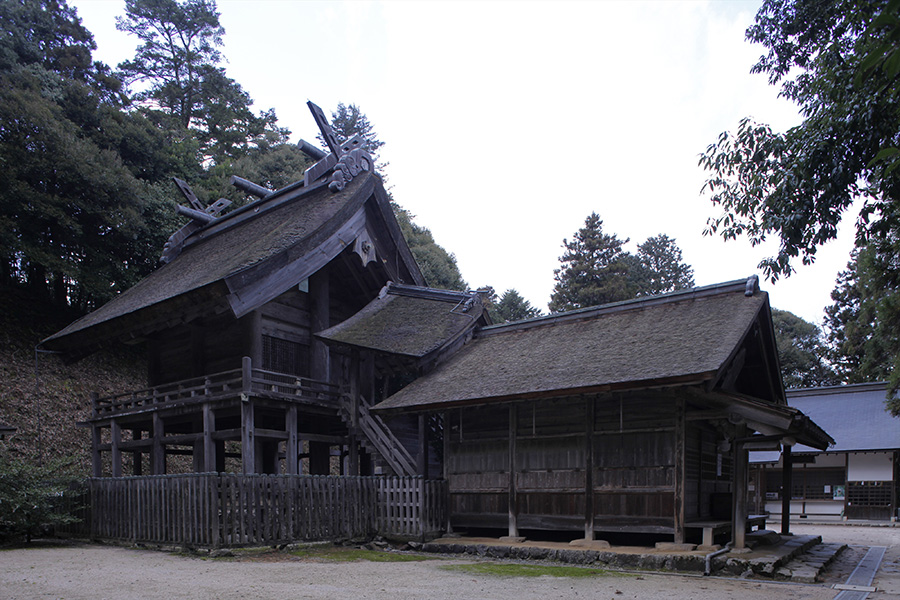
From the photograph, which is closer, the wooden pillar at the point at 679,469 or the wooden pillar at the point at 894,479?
the wooden pillar at the point at 679,469

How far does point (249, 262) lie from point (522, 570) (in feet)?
33.5

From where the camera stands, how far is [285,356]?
1867 cm

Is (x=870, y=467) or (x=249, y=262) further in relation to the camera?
(x=870, y=467)

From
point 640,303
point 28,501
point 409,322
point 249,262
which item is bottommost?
point 28,501

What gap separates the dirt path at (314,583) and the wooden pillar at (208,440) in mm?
4626

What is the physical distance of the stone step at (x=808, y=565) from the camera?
9.95m

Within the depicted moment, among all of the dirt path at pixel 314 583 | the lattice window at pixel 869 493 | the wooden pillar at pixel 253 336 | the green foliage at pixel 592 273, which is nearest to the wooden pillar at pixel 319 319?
the wooden pillar at pixel 253 336

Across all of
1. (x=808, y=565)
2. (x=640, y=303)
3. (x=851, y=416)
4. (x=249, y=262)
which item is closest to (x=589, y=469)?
(x=808, y=565)

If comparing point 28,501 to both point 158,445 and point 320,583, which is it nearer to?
point 158,445

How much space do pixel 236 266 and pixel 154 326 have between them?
3472 millimetres

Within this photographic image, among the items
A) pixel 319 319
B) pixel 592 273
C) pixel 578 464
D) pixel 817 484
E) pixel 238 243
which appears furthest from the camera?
pixel 592 273

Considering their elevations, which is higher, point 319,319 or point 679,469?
point 319,319

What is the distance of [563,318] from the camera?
54.3 ft

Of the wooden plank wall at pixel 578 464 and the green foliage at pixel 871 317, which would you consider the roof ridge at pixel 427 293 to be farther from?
the green foliage at pixel 871 317
